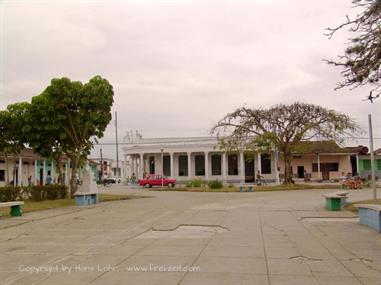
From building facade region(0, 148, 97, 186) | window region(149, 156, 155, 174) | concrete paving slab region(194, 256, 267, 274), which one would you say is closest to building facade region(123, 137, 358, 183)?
window region(149, 156, 155, 174)

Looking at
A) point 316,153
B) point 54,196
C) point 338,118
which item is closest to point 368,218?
point 54,196

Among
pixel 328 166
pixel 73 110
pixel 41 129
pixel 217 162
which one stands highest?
pixel 73 110

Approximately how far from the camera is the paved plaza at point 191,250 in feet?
23.2

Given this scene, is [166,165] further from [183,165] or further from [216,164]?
[216,164]

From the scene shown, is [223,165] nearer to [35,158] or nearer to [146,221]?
[35,158]

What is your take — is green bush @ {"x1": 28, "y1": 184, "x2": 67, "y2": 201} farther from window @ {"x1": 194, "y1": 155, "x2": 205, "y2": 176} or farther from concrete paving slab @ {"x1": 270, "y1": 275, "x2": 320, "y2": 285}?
window @ {"x1": 194, "y1": 155, "x2": 205, "y2": 176}

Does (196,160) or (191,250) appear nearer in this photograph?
(191,250)

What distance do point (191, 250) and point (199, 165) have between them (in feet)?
159

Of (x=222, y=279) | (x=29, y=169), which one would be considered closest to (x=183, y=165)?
(x=29, y=169)

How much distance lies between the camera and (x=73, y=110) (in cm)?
2528

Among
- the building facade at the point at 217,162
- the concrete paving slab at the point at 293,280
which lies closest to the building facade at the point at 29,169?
the building facade at the point at 217,162

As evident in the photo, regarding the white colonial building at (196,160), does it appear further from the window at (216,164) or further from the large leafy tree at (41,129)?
the large leafy tree at (41,129)

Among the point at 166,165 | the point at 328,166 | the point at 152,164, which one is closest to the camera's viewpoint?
the point at 328,166

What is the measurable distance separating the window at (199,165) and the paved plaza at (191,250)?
4194 cm
